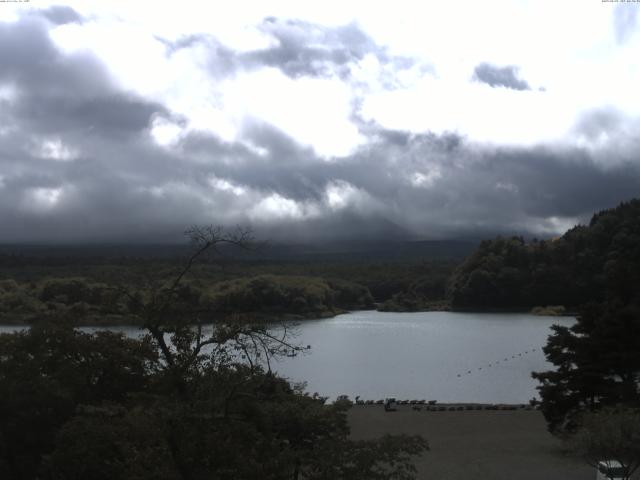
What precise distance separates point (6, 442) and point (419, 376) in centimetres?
2810

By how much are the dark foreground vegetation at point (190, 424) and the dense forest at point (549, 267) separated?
75.3 m

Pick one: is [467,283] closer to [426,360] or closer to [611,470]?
[426,360]

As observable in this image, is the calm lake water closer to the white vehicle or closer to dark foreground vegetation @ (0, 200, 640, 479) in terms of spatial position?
dark foreground vegetation @ (0, 200, 640, 479)

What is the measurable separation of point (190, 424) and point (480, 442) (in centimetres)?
1483

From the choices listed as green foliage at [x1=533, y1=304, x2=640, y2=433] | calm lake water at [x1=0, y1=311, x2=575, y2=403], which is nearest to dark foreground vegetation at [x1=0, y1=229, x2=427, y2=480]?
green foliage at [x1=533, y1=304, x2=640, y2=433]

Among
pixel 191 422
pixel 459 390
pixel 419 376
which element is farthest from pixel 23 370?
pixel 419 376

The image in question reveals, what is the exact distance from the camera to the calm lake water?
33.9m

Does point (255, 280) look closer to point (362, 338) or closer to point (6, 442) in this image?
point (362, 338)

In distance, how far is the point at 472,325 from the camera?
2721 inches

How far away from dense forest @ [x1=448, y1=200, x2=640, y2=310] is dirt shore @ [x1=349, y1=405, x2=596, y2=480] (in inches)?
2378

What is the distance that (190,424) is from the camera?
770 cm

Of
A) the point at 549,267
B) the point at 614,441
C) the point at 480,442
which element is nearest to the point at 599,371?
the point at 480,442

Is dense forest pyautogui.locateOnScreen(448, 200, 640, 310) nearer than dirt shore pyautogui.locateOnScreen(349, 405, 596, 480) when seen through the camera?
No

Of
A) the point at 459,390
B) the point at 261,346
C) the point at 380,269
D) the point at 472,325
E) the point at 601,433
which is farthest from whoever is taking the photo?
the point at 380,269
